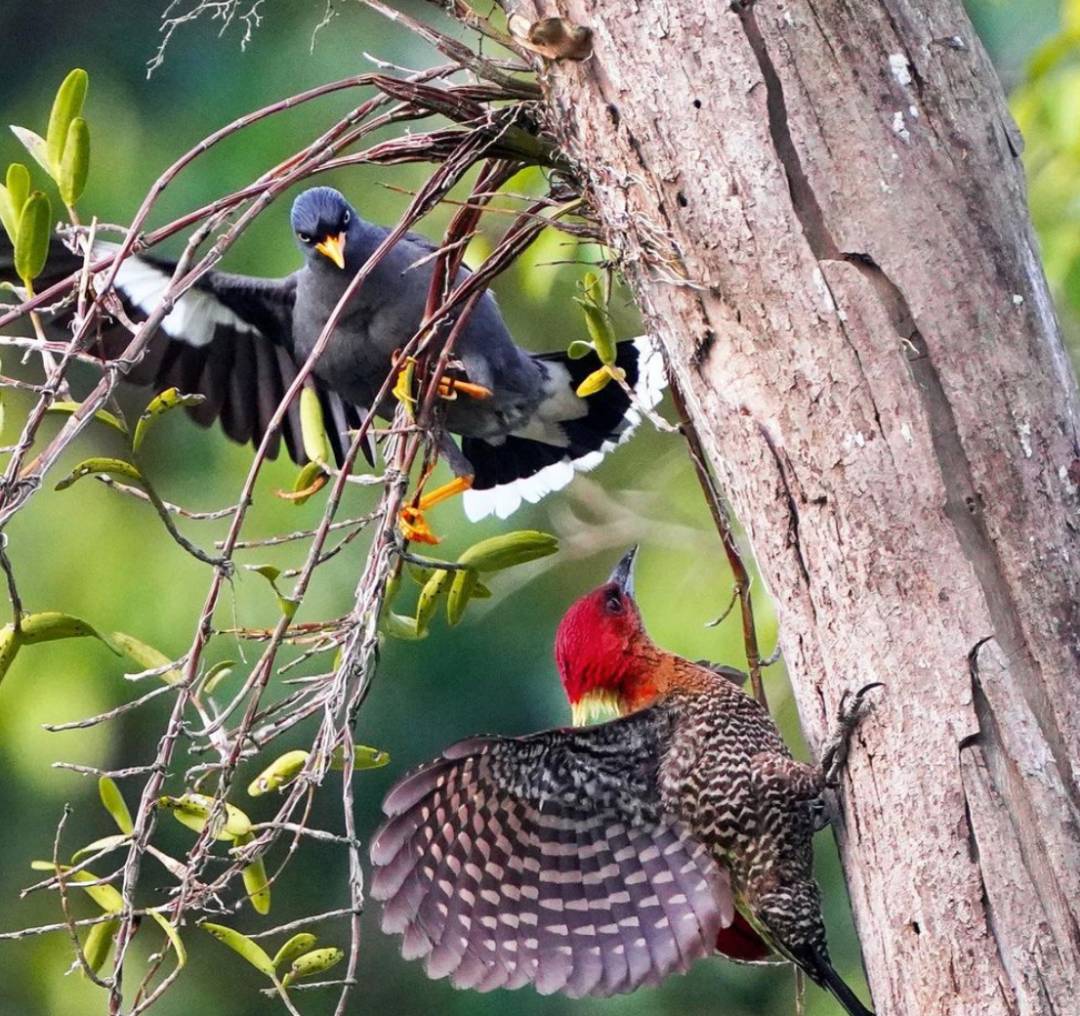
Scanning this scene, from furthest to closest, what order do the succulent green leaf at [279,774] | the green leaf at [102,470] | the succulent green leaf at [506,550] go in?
1. the succulent green leaf at [506,550]
2. the succulent green leaf at [279,774]
3. the green leaf at [102,470]

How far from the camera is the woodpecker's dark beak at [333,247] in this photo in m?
3.28

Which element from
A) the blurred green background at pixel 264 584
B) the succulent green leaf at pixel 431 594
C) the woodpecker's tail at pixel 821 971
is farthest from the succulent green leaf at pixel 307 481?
the blurred green background at pixel 264 584

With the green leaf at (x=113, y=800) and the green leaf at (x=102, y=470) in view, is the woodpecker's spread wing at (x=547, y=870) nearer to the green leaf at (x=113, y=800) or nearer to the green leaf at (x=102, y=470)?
the green leaf at (x=113, y=800)

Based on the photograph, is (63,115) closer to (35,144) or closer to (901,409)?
A: (35,144)

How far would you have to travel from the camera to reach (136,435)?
1.74m

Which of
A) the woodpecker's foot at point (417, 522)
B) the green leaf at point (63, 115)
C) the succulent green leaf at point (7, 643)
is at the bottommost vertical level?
the woodpecker's foot at point (417, 522)

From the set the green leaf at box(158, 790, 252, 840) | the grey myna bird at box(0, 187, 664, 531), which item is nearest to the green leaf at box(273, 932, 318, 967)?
the green leaf at box(158, 790, 252, 840)

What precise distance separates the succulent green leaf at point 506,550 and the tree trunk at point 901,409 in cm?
35

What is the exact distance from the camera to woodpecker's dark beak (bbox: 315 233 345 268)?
10.8 feet

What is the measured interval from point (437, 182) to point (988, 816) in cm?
107

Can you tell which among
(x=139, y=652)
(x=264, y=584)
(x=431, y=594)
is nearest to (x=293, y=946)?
(x=139, y=652)

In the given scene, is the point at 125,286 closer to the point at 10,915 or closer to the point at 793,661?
the point at 793,661

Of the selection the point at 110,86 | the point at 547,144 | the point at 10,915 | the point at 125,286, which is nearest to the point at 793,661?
the point at 547,144

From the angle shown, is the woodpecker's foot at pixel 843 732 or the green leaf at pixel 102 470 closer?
the green leaf at pixel 102 470
